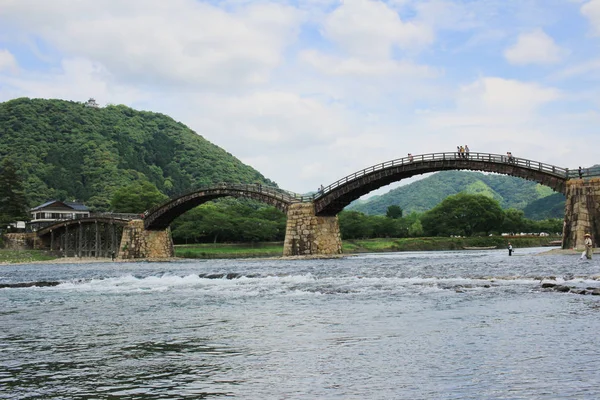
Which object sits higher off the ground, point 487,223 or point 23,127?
point 23,127

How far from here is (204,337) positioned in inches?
650

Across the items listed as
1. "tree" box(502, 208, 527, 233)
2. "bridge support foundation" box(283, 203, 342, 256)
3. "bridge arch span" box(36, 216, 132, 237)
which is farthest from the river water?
"tree" box(502, 208, 527, 233)

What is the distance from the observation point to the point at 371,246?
11838 cm

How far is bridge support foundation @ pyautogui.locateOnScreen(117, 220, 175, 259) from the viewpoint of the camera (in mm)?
96312

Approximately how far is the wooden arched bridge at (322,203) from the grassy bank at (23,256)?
4.48m

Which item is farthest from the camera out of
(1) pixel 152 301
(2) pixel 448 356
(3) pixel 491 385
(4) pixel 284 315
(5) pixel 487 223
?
(5) pixel 487 223

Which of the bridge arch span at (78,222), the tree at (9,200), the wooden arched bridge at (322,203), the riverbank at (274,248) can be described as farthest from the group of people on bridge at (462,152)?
the tree at (9,200)

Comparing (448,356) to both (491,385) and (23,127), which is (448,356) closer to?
(491,385)

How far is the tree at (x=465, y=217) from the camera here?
133 meters

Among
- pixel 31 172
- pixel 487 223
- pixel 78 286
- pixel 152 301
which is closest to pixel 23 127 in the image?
pixel 31 172

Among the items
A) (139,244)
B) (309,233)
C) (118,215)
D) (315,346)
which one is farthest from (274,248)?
(315,346)

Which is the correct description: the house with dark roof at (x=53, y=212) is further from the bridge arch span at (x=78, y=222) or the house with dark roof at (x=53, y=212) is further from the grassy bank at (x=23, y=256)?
the grassy bank at (x=23, y=256)

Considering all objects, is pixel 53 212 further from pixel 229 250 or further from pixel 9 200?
pixel 229 250

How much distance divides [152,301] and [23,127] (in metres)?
192
